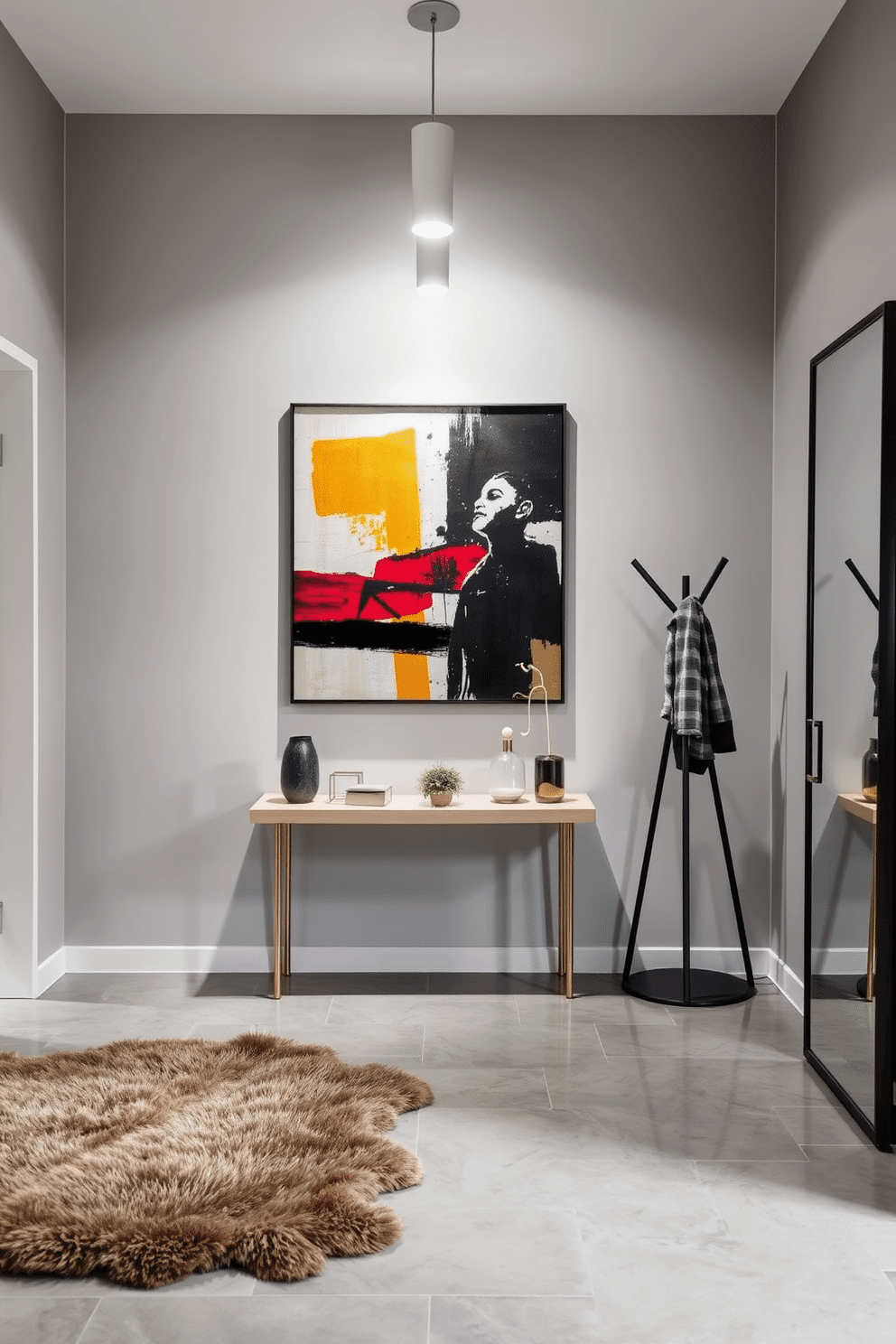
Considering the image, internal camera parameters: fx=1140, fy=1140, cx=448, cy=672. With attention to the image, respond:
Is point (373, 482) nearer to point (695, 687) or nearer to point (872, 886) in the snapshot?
point (695, 687)

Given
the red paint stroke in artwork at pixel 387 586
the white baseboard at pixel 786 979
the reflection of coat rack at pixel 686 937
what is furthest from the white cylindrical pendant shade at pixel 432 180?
the white baseboard at pixel 786 979

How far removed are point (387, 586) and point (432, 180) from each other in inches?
53.9

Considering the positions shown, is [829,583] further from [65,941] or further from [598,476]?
[65,941]

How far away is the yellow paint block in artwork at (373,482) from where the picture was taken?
4109mm

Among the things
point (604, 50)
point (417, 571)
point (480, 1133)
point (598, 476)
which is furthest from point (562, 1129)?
point (604, 50)

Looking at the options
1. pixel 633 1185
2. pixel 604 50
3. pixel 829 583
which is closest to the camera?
pixel 633 1185

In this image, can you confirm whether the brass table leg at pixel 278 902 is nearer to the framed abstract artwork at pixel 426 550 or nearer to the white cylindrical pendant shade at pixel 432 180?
the framed abstract artwork at pixel 426 550

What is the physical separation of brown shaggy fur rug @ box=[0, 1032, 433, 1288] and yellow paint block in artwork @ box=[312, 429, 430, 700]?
5.99 ft

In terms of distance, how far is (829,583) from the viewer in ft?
10.1

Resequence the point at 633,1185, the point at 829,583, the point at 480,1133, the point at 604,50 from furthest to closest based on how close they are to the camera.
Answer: the point at 604,50 < the point at 829,583 < the point at 480,1133 < the point at 633,1185

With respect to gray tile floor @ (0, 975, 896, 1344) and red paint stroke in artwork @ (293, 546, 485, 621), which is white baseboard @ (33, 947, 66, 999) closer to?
gray tile floor @ (0, 975, 896, 1344)

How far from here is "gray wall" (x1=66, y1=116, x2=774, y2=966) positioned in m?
4.13

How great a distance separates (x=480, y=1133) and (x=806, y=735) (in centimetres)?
138

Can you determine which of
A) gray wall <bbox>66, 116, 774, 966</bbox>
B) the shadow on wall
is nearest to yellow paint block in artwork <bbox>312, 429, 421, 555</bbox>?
gray wall <bbox>66, 116, 774, 966</bbox>
